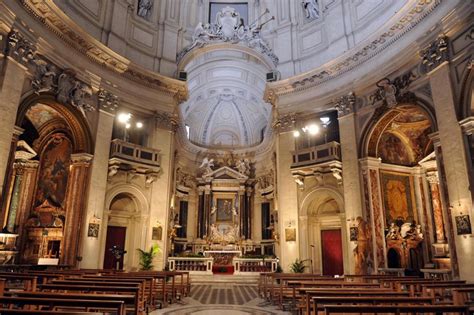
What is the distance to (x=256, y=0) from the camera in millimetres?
19766

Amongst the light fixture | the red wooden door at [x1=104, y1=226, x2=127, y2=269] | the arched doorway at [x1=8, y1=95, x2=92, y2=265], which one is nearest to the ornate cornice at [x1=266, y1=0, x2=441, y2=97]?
the light fixture

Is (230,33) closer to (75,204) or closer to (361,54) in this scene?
(361,54)

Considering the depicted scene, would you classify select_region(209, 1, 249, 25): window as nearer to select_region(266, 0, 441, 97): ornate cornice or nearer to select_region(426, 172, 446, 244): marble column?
select_region(266, 0, 441, 97): ornate cornice

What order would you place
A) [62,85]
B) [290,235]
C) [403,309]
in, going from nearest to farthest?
[403,309] < [62,85] < [290,235]

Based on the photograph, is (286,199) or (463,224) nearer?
(463,224)

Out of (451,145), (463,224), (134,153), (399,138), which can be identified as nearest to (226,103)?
(134,153)

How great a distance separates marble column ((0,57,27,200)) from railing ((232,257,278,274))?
985 cm

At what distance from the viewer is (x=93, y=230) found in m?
13.0

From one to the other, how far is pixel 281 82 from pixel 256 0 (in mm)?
6145

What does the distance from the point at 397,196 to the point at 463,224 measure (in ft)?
14.6

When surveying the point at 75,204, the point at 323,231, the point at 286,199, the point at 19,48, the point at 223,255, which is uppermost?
the point at 19,48

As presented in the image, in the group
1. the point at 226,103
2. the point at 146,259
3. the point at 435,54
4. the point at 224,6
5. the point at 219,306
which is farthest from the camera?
the point at 226,103

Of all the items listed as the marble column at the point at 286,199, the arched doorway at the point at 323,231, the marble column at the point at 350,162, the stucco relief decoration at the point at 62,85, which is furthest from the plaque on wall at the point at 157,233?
the marble column at the point at 350,162

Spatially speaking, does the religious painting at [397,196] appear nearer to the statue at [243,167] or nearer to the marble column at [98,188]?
the marble column at [98,188]
